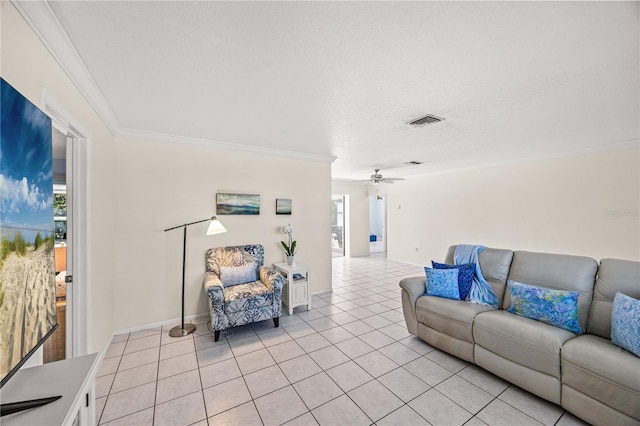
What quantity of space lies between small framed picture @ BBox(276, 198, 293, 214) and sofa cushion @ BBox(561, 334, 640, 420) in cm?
350

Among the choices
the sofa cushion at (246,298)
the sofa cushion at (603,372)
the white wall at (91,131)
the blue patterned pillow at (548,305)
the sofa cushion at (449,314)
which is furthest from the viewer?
the sofa cushion at (246,298)

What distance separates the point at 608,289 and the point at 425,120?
2.17m

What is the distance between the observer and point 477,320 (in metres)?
2.30

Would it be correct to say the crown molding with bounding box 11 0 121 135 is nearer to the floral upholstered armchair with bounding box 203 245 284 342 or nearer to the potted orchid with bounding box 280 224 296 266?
the floral upholstered armchair with bounding box 203 245 284 342

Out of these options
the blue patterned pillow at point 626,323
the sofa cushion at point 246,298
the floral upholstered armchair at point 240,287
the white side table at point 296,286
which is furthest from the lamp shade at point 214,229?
the blue patterned pillow at point 626,323

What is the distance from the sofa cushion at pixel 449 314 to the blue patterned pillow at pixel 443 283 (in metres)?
0.07

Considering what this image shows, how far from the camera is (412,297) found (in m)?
2.88

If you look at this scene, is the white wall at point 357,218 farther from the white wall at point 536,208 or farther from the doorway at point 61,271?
the doorway at point 61,271

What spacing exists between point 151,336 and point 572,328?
4.20 meters

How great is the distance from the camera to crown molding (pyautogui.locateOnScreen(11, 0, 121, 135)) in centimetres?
127

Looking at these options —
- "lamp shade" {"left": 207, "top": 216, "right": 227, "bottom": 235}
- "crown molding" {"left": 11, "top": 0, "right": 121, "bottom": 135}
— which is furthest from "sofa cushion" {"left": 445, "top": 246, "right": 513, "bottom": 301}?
"crown molding" {"left": 11, "top": 0, "right": 121, "bottom": 135}

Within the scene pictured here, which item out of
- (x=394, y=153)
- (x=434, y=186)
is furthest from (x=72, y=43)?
(x=434, y=186)

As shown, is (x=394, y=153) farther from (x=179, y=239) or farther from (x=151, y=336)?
(x=151, y=336)

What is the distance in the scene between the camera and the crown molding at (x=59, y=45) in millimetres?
1273
